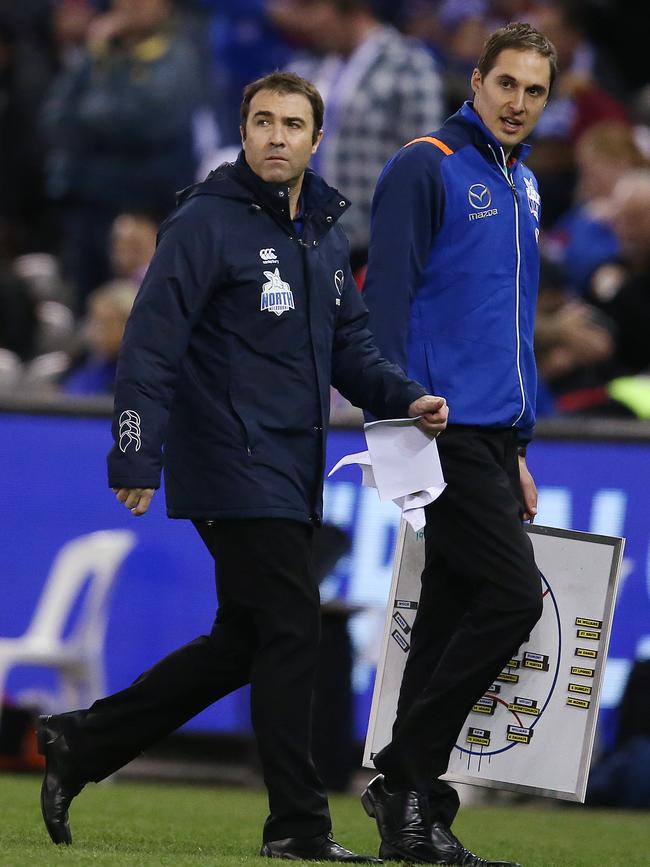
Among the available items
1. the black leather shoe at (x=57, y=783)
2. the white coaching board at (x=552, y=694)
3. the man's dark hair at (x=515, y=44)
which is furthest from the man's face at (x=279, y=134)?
the black leather shoe at (x=57, y=783)

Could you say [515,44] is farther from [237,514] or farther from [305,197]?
[237,514]

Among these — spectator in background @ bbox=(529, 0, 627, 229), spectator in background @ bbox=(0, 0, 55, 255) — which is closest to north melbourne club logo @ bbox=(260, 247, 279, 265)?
spectator in background @ bbox=(529, 0, 627, 229)

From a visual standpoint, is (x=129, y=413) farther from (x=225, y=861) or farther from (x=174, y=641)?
(x=174, y=641)

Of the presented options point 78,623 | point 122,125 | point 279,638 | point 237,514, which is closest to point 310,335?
point 237,514

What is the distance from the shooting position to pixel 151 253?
39.7 feet

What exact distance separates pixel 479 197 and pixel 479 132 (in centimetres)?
23

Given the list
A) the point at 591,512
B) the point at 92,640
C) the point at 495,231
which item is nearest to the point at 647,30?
the point at 591,512

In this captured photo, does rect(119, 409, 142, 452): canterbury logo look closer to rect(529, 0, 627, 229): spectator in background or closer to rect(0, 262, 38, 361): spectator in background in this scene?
rect(0, 262, 38, 361): spectator in background

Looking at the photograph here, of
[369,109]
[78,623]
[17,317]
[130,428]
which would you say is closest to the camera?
[130,428]

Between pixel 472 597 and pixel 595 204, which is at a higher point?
pixel 595 204

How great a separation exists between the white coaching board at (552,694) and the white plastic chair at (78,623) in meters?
3.27

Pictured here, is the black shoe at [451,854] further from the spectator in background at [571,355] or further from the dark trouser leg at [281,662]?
the spectator in background at [571,355]

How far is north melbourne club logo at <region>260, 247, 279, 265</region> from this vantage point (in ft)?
16.7

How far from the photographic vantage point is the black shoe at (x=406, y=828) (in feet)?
16.8
